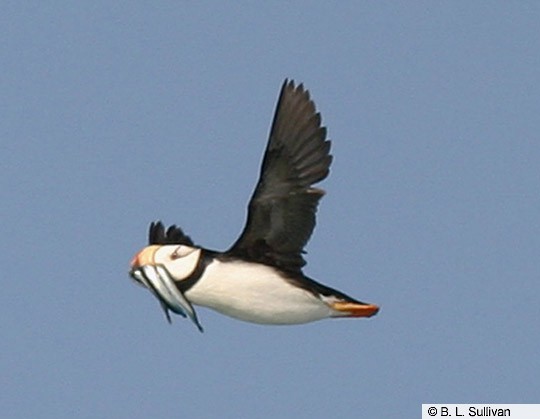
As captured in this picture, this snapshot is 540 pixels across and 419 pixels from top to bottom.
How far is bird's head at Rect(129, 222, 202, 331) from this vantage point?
10.1 metres

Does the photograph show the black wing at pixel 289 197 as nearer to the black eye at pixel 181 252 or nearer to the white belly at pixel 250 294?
the white belly at pixel 250 294

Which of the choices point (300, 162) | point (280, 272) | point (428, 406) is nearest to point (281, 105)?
point (300, 162)

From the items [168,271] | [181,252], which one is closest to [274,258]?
[181,252]

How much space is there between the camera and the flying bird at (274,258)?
10.1 m

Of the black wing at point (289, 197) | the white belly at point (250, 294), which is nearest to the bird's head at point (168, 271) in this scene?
the white belly at point (250, 294)

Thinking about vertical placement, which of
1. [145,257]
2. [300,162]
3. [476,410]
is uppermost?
[300,162]

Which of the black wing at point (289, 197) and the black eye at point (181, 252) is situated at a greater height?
the black wing at point (289, 197)

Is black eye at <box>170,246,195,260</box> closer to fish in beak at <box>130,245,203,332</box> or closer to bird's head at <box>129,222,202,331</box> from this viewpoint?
bird's head at <box>129,222,202,331</box>

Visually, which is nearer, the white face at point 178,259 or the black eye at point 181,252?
the white face at point 178,259

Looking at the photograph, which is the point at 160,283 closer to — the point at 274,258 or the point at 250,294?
the point at 250,294

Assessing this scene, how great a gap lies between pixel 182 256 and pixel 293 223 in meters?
0.90

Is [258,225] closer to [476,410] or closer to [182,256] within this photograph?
[182,256]

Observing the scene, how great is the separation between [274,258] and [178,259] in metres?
0.74

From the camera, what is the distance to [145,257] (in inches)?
405
